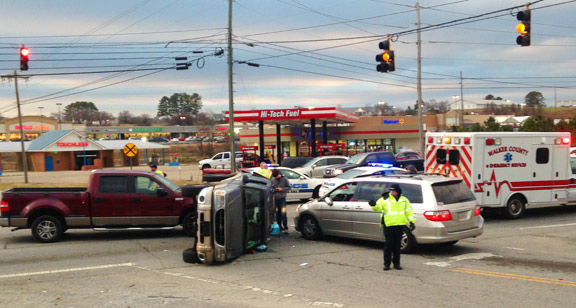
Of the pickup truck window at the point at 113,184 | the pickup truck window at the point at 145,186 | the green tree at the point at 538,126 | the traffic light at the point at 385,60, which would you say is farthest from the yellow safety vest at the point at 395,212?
the green tree at the point at 538,126

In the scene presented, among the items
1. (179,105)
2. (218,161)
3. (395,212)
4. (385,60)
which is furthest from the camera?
(179,105)

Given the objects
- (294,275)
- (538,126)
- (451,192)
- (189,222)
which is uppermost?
(538,126)

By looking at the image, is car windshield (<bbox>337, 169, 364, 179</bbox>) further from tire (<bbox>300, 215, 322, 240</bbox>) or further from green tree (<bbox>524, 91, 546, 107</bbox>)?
green tree (<bbox>524, 91, 546, 107</bbox>)

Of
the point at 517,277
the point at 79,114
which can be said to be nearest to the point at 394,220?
the point at 517,277

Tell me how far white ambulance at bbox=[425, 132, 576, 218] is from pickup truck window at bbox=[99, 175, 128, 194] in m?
9.37

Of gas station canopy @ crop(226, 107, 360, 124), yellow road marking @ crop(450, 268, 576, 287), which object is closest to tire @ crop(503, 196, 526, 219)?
yellow road marking @ crop(450, 268, 576, 287)

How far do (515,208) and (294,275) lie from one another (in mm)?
9611

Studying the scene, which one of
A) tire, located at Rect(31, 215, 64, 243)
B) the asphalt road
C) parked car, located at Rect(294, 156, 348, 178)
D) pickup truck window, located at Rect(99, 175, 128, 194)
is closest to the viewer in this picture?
the asphalt road

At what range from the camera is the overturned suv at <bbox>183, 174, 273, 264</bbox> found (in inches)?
370

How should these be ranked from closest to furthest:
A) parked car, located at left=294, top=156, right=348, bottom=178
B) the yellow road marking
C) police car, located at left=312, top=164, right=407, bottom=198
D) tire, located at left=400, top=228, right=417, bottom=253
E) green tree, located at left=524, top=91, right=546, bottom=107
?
the yellow road marking → tire, located at left=400, top=228, right=417, bottom=253 → police car, located at left=312, top=164, right=407, bottom=198 → parked car, located at left=294, top=156, right=348, bottom=178 → green tree, located at left=524, top=91, right=546, bottom=107

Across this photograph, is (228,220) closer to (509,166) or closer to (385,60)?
(509,166)

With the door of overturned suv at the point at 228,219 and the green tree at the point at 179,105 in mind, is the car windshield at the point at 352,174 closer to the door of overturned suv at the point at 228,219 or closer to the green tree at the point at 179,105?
the door of overturned suv at the point at 228,219

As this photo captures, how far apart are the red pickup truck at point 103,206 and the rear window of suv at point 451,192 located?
18.7ft

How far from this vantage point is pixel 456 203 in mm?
10320
